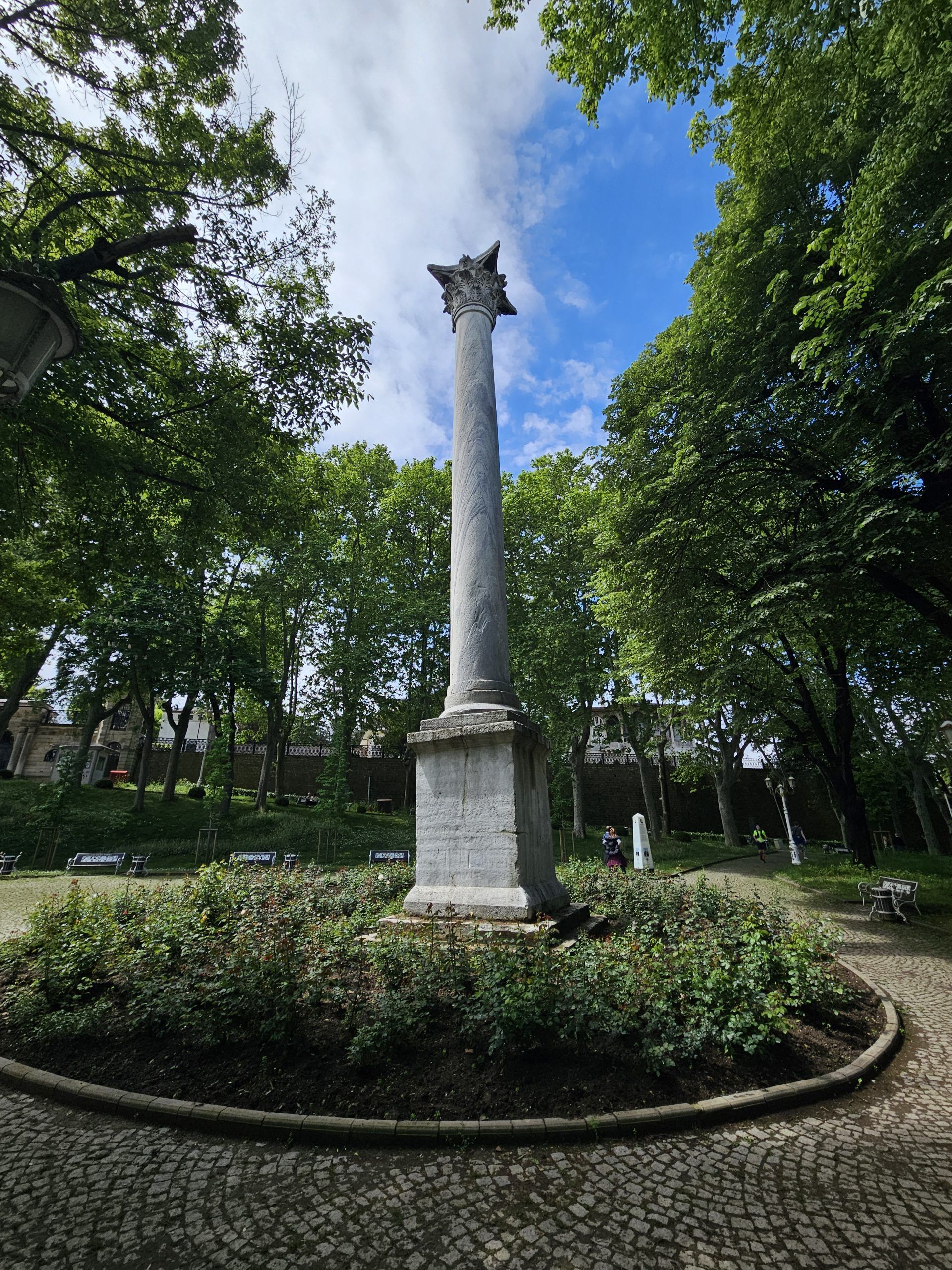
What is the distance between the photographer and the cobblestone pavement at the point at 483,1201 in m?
2.55

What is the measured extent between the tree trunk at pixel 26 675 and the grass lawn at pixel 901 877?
2404 centimetres

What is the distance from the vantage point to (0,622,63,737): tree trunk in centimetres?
2095

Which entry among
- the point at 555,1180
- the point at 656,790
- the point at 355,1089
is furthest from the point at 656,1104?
the point at 656,790

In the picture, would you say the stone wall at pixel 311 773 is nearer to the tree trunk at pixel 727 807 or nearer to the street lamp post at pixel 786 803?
the tree trunk at pixel 727 807

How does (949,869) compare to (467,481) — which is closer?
(467,481)

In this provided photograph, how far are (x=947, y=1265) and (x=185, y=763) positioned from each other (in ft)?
Answer: 129

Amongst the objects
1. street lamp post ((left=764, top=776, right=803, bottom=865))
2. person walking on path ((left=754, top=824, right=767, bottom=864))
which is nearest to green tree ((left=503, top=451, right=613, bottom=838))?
person walking on path ((left=754, top=824, right=767, bottom=864))

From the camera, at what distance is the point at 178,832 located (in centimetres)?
2161

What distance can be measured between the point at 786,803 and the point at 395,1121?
30.7 m

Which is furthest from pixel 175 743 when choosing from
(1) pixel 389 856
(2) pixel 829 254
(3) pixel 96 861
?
(2) pixel 829 254

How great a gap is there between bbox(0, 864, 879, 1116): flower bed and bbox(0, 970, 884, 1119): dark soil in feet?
0.04

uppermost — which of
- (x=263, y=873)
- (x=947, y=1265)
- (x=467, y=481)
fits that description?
(x=467, y=481)

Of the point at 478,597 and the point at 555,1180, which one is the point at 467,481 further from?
the point at 555,1180

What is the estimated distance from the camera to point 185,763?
119 ft
